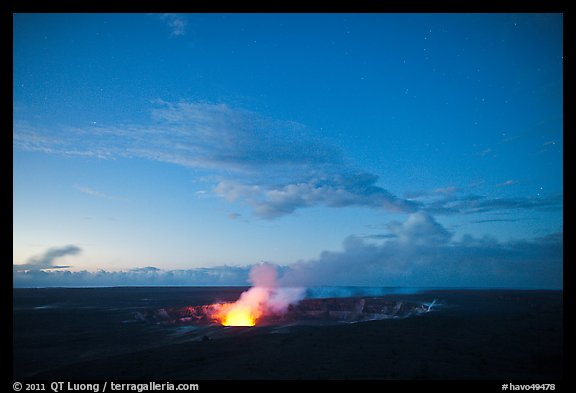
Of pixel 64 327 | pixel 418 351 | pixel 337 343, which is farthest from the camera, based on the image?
pixel 64 327

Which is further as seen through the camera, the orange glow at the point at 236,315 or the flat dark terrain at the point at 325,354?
the orange glow at the point at 236,315

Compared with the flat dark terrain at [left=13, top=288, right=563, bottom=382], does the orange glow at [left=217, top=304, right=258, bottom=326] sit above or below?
below

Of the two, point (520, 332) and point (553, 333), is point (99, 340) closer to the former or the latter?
point (520, 332)

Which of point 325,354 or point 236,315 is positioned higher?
point 325,354

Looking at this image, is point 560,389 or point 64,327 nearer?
point 560,389

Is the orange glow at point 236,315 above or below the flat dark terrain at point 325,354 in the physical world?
below

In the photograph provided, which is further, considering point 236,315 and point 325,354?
point 236,315

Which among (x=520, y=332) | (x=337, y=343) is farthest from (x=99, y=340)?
(x=520, y=332)

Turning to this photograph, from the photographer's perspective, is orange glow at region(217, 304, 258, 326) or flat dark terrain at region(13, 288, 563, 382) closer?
flat dark terrain at region(13, 288, 563, 382)
